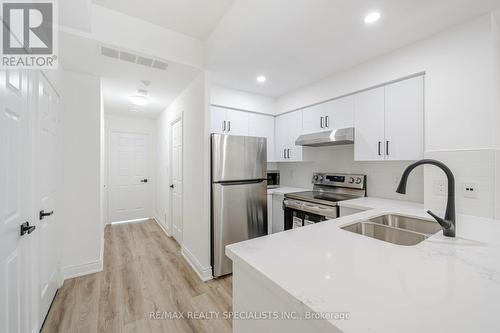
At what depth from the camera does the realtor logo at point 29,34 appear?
118 centimetres

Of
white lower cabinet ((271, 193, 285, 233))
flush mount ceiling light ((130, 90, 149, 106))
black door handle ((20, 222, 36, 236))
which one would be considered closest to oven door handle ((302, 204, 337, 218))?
white lower cabinet ((271, 193, 285, 233))

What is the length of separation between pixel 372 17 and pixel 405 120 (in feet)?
3.30

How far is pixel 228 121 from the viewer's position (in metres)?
2.99

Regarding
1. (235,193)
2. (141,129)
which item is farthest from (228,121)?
(141,129)

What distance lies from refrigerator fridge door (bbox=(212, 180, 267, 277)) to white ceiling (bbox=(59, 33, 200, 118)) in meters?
1.50

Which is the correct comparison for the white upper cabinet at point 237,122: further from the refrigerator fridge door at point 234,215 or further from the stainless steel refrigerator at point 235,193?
the refrigerator fridge door at point 234,215

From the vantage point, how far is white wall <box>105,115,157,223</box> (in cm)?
454

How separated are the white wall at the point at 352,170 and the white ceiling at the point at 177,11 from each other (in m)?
2.06

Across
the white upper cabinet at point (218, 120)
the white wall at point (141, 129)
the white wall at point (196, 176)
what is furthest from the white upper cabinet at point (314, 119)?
the white wall at point (141, 129)

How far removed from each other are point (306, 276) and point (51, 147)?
8.32 ft

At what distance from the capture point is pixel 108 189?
4.54 meters

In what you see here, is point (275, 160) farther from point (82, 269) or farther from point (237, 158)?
point (82, 269)

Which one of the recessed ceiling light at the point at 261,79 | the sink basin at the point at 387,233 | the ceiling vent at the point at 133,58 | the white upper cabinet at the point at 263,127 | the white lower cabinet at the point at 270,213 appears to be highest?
the recessed ceiling light at the point at 261,79

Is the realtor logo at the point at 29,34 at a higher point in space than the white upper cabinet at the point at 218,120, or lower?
higher
